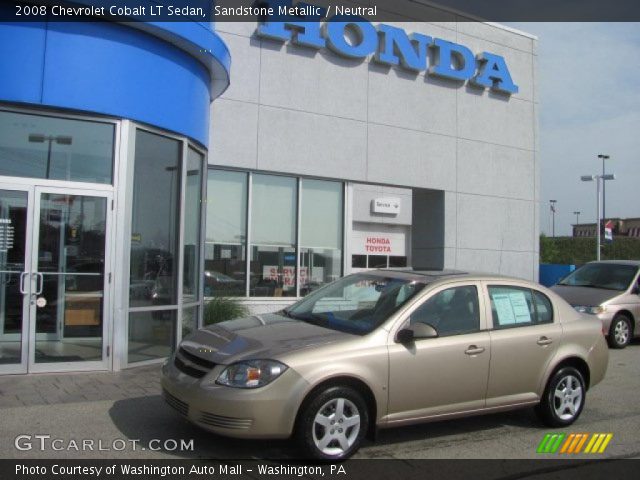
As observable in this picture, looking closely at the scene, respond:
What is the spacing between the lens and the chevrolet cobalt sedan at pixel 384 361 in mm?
4953

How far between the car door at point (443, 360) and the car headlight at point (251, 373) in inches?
40.7

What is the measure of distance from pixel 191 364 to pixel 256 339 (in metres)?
0.57

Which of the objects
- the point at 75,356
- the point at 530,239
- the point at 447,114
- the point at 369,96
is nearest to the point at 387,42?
the point at 369,96

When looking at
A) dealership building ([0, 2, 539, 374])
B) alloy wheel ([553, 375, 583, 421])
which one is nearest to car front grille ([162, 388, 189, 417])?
dealership building ([0, 2, 539, 374])

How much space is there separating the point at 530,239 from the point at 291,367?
43.4 feet

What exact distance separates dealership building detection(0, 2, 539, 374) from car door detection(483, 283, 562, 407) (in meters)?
4.66

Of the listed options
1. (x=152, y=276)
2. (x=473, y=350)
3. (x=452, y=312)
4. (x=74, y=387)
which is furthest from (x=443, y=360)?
(x=152, y=276)

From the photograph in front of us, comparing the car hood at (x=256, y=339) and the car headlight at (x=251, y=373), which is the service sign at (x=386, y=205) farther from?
the car headlight at (x=251, y=373)

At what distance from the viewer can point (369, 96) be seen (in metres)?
14.5

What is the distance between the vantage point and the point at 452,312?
6031mm

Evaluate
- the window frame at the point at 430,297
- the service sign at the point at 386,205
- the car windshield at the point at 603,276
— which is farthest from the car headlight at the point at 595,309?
the window frame at the point at 430,297

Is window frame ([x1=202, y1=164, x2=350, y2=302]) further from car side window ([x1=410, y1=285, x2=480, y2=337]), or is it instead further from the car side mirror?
the car side mirror

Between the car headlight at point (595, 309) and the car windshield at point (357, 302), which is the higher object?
the car windshield at point (357, 302)

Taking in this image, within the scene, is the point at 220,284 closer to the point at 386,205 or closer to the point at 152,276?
the point at 152,276
